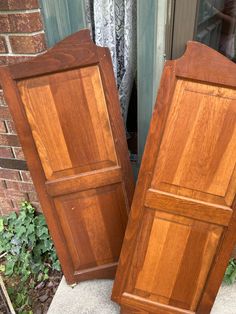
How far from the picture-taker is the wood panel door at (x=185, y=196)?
118 cm

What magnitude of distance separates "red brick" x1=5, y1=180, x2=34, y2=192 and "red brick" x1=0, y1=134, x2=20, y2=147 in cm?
34

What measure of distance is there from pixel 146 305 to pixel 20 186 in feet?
3.90

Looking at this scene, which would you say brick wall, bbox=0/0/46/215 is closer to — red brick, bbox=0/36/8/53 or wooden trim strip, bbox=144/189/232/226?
red brick, bbox=0/36/8/53

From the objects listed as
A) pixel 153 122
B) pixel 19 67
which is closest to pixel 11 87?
pixel 19 67

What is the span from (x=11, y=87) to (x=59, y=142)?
1.13ft

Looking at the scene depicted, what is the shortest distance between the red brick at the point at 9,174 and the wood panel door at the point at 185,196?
1.01 meters

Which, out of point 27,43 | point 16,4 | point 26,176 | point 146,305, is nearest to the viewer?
point 16,4

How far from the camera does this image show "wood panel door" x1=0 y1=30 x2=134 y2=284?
140cm

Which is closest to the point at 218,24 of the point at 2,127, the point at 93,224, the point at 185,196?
the point at 185,196

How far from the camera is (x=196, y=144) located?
4.12ft

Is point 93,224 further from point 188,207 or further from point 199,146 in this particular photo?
point 199,146

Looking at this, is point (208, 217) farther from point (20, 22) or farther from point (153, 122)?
point (20, 22)

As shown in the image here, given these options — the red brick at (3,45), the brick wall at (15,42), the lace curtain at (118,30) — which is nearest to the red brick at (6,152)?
the brick wall at (15,42)

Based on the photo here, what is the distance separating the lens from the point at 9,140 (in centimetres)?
200
